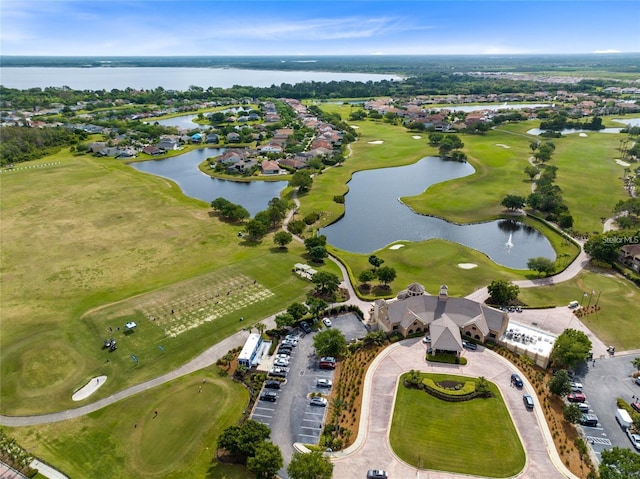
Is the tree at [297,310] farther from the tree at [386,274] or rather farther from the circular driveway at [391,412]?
the tree at [386,274]

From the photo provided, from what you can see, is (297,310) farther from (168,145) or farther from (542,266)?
(168,145)

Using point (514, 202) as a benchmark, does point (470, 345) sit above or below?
below

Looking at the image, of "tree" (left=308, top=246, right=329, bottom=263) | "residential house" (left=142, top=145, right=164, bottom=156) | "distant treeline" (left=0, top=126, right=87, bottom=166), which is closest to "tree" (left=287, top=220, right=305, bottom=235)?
"tree" (left=308, top=246, right=329, bottom=263)

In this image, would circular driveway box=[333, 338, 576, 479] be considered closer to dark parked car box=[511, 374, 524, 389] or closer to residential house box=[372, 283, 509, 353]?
dark parked car box=[511, 374, 524, 389]

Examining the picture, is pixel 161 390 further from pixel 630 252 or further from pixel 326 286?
pixel 630 252

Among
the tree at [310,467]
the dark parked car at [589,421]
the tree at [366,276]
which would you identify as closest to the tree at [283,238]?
the tree at [366,276]

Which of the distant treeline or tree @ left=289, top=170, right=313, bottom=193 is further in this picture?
the distant treeline

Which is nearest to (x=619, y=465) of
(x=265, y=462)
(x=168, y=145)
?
(x=265, y=462)
